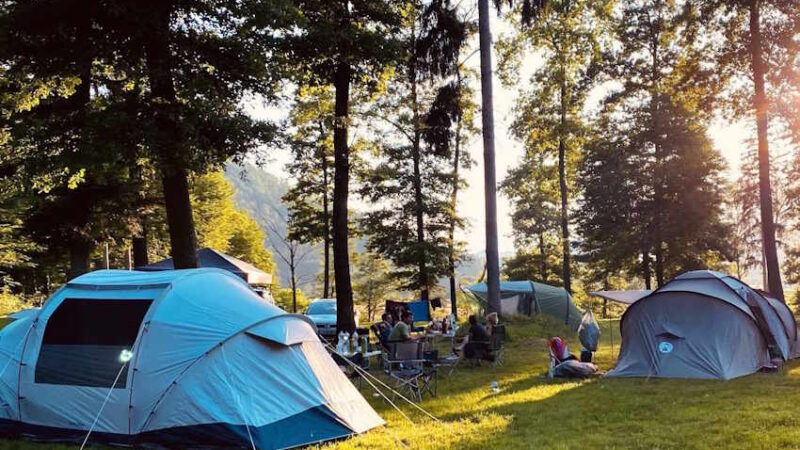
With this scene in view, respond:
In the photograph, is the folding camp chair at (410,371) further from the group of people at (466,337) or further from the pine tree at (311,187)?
the pine tree at (311,187)

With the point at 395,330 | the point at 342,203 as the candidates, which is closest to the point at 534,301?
the point at 342,203

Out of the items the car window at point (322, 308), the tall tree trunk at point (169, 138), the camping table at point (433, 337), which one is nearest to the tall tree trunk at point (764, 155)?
the camping table at point (433, 337)

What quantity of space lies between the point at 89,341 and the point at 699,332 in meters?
9.43

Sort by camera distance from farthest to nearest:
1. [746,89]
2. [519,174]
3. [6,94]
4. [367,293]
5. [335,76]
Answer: [367,293]
[519,174]
[746,89]
[335,76]
[6,94]

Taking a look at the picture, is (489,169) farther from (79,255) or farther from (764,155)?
(79,255)

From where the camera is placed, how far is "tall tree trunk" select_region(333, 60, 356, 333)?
14.5m

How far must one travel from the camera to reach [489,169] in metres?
15.9

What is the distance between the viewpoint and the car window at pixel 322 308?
2080 centimetres

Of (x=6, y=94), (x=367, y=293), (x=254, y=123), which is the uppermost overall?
(x=6, y=94)

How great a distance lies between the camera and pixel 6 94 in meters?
12.3

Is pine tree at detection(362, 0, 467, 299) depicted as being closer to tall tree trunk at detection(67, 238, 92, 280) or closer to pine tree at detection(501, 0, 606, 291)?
pine tree at detection(501, 0, 606, 291)

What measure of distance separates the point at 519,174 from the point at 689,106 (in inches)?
780

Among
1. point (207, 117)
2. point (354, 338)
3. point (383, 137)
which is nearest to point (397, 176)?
point (383, 137)

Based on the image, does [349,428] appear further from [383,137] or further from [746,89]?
[383,137]
